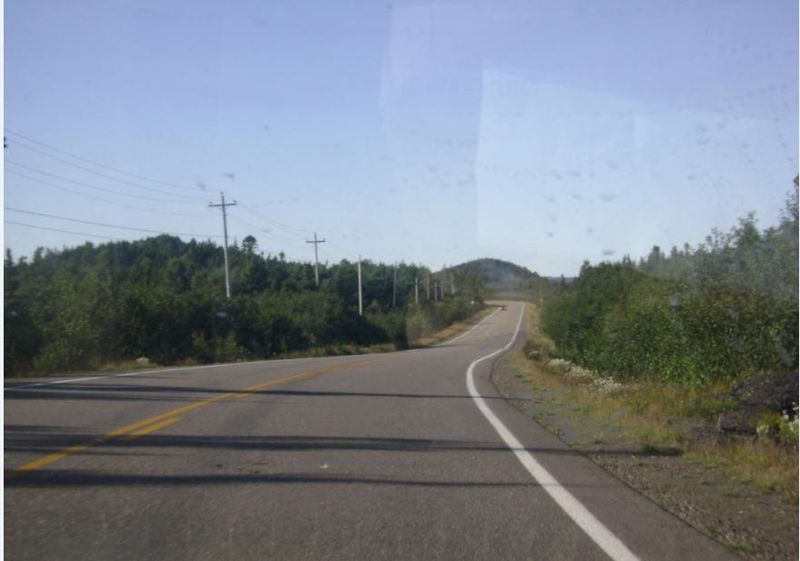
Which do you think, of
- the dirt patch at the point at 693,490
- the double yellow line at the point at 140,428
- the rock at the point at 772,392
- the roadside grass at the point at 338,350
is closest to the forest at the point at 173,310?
the roadside grass at the point at 338,350

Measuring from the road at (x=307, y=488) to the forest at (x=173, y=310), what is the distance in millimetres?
15118

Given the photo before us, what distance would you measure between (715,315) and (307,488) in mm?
11002

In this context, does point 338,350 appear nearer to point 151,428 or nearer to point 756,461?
point 151,428

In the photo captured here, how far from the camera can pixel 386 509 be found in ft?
24.6

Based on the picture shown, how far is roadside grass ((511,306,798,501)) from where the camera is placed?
8977 millimetres

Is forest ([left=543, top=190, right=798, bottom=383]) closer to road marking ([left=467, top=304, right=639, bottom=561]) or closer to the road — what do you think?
the road

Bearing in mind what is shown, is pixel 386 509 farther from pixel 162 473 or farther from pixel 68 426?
pixel 68 426

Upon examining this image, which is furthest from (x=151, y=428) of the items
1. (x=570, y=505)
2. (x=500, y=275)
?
(x=500, y=275)

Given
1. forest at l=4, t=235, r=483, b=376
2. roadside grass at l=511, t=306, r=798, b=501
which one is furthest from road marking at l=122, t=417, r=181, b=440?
forest at l=4, t=235, r=483, b=376

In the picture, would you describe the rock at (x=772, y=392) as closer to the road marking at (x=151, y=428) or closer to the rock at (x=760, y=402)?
the rock at (x=760, y=402)

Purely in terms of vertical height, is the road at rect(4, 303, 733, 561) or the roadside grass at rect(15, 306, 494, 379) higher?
the roadside grass at rect(15, 306, 494, 379)

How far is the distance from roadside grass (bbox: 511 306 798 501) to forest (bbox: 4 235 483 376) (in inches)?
664

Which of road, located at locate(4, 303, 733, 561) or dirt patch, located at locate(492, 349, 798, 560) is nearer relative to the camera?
road, located at locate(4, 303, 733, 561)

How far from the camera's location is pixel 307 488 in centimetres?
827
